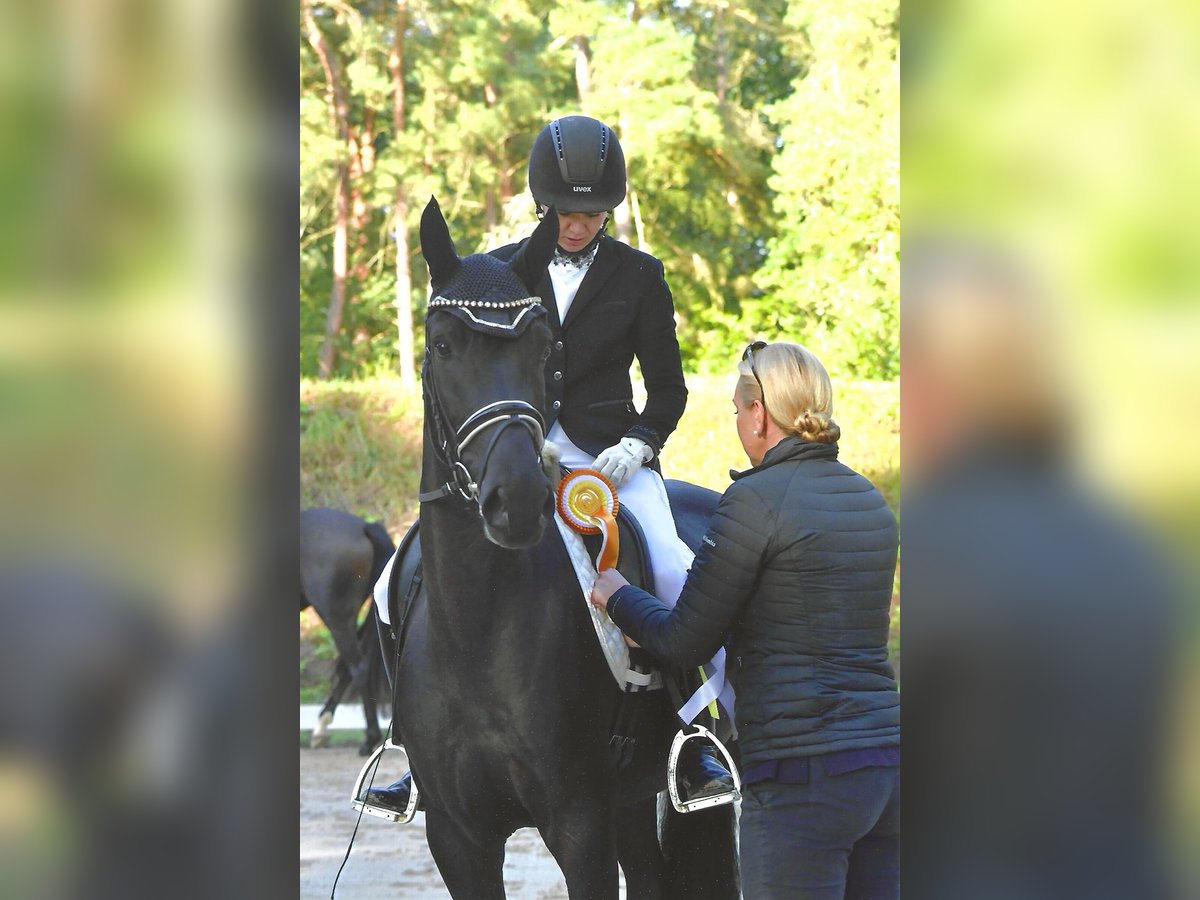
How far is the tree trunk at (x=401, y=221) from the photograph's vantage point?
17.5 meters

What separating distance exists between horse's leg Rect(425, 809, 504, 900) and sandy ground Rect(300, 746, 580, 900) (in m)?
2.29

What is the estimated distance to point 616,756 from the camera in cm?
327

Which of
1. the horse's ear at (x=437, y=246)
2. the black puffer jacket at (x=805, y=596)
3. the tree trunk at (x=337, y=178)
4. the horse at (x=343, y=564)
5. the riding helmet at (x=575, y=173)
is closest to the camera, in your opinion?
the black puffer jacket at (x=805, y=596)

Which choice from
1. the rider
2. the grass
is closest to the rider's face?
the rider

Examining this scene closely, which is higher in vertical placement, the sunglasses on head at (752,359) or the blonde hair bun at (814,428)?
the sunglasses on head at (752,359)

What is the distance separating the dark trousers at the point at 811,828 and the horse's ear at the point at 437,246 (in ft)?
4.12

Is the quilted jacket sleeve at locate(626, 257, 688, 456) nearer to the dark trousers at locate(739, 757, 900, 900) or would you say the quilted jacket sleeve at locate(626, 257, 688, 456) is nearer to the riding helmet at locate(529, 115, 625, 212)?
the riding helmet at locate(529, 115, 625, 212)

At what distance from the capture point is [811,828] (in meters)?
2.66

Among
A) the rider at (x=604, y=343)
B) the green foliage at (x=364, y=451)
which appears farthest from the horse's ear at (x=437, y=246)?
the green foliage at (x=364, y=451)

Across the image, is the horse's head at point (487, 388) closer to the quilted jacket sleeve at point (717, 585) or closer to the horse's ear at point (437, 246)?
the horse's ear at point (437, 246)

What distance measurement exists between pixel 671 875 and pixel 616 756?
744 mm

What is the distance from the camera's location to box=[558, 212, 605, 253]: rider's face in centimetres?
Result: 362
